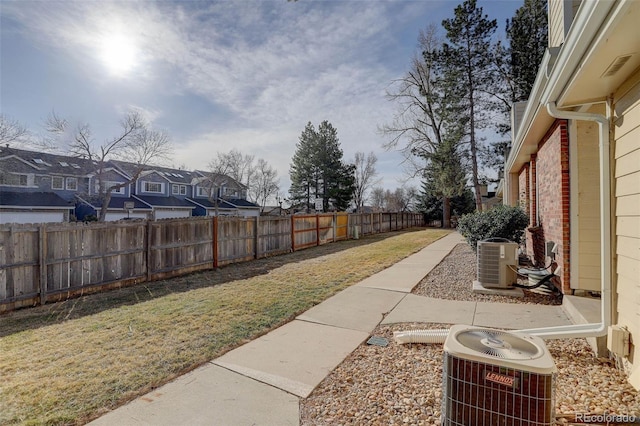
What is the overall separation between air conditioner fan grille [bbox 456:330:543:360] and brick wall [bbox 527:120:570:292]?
11.7ft

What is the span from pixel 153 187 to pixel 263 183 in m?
15.3

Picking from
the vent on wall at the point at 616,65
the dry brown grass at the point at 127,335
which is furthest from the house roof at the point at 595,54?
the dry brown grass at the point at 127,335

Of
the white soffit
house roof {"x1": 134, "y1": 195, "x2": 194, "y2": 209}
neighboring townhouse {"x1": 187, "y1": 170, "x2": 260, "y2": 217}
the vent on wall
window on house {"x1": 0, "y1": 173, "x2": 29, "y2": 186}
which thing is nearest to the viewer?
the white soffit

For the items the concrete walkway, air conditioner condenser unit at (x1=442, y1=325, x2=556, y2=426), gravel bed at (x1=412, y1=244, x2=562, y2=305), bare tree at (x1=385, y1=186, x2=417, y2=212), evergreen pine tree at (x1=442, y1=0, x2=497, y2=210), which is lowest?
the concrete walkway

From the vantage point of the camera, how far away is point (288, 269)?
865 centimetres

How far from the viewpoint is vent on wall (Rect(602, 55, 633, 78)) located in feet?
8.03

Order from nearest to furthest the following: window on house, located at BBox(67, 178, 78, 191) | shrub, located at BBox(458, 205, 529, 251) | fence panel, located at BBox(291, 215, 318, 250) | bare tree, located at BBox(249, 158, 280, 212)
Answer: shrub, located at BBox(458, 205, 529, 251) < fence panel, located at BBox(291, 215, 318, 250) < window on house, located at BBox(67, 178, 78, 191) < bare tree, located at BBox(249, 158, 280, 212)

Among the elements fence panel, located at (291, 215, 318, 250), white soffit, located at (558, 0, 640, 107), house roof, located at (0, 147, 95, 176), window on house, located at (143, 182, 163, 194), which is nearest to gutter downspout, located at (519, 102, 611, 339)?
white soffit, located at (558, 0, 640, 107)

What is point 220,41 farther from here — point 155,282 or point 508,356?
point 508,356

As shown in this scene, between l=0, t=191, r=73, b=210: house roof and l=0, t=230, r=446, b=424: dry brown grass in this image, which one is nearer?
l=0, t=230, r=446, b=424: dry brown grass

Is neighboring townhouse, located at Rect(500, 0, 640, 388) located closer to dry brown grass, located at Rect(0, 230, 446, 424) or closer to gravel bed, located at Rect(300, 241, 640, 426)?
gravel bed, located at Rect(300, 241, 640, 426)

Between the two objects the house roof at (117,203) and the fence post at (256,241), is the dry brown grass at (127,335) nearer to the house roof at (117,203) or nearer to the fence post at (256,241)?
the fence post at (256,241)

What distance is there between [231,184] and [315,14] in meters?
31.1

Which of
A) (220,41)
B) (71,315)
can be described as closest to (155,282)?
(71,315)
